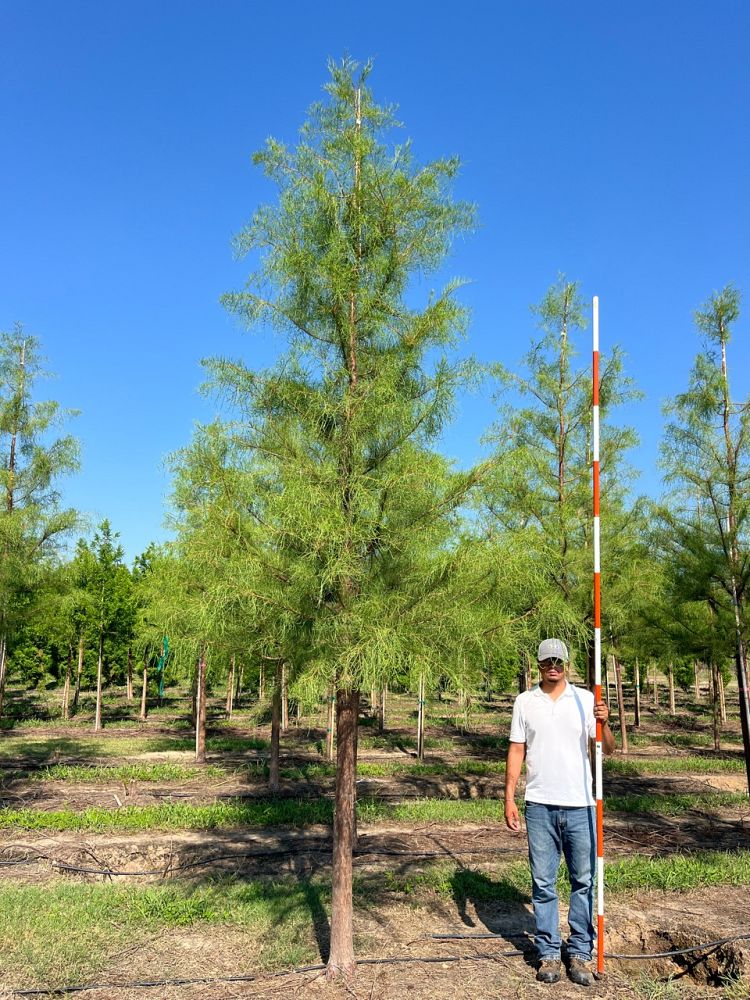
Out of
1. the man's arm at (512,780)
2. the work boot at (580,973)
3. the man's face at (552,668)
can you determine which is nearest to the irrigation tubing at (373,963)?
the work boot at (580,973)

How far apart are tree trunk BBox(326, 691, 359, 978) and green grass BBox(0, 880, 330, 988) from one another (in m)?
0.35

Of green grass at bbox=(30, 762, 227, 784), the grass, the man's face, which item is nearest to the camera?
the man's face

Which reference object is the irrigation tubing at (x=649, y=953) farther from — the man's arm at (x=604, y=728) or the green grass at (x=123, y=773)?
the green grass at (x=123, y=773)

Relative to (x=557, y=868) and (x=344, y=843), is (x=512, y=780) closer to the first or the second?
(x=557, y=868)

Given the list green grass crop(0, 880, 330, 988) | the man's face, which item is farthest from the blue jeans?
green grass crop(0, 880, 330, 988)

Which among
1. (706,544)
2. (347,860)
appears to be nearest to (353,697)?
(347,860)

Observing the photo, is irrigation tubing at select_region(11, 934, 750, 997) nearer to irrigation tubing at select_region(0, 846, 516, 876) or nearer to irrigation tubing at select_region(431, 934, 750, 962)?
irrigation tubing at select_region(431, 934, 750, 962)

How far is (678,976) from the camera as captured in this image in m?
4.95

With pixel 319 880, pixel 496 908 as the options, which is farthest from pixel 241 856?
pixel 496 908

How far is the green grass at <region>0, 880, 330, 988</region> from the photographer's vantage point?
4.91 meters

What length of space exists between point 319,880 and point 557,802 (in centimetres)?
335

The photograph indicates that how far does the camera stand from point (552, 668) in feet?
15.8

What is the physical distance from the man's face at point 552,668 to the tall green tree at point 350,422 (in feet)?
1.91

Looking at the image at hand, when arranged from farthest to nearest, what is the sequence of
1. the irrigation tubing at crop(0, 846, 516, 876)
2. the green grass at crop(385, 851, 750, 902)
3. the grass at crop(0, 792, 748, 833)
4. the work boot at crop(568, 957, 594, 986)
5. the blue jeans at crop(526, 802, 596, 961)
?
the grass at crop(0, 792, 748, 833) < the irrigation tubing at crop(0, 846, 516, 876) < the green grass at crop(385, 851, 750, 902) < the blue jeans at crop(526, 802, 596, 961) < the work boot at crop(568, 957, 594, 986)
